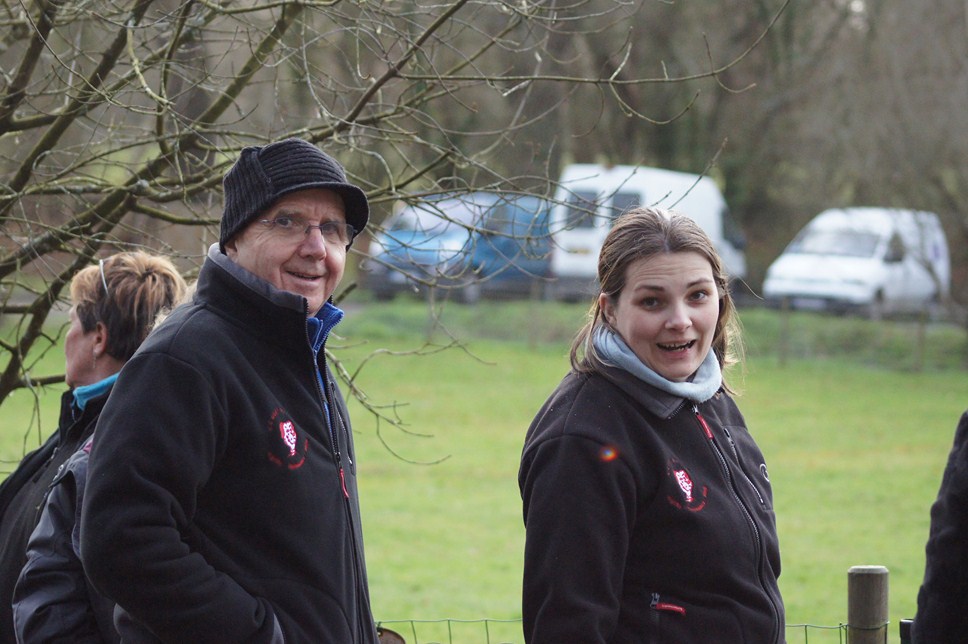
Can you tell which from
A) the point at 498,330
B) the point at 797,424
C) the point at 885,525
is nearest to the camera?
the point at 885,525

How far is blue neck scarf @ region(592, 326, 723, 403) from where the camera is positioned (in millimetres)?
2713

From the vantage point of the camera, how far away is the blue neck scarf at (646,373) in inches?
107

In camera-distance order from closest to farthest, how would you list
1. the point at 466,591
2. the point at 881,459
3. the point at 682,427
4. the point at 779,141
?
the point at 682,427 → the point at 466,591 → the point at 881,459 → the point at 779,141

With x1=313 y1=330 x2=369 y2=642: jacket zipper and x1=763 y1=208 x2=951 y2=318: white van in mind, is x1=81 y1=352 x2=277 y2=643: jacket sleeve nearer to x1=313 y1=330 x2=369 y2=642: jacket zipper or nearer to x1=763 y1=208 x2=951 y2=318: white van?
x1=313 y1=330 x2=369 y2=642: jacket zipper

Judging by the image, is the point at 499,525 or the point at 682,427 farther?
the point at 499,525

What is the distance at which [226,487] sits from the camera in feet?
7.87

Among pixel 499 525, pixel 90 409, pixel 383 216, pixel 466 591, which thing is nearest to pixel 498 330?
pixel 499 525

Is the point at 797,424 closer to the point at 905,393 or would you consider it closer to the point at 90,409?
the point at 905,393

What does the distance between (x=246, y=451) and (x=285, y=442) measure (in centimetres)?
8

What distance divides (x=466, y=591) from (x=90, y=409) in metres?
6.41

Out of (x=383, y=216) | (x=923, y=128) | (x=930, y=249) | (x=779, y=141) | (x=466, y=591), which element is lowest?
(x=466, y=591)

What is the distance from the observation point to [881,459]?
563 inches

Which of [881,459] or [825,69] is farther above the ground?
[825,69]

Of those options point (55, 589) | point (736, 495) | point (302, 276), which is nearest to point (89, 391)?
point (55, 589)
